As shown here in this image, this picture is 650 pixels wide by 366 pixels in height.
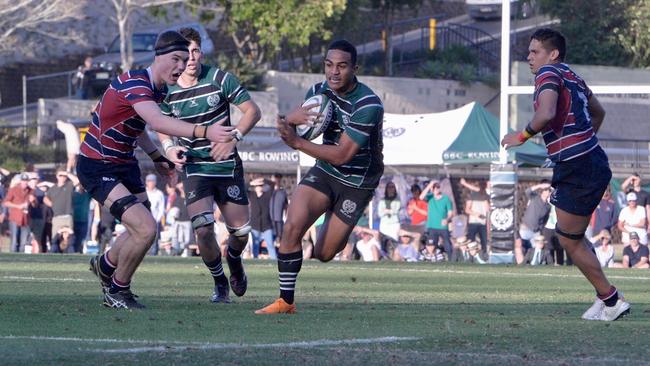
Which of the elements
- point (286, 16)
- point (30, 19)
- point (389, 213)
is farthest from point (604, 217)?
point (30, 19)

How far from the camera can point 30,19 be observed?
37062 mm

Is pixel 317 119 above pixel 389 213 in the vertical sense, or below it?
above

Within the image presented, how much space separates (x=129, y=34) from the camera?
3756cm

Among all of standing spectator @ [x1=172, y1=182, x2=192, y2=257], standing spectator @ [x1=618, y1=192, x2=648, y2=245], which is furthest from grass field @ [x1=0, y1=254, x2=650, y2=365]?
standing spectator @ [x1=172, y1=182, x2=192, y2=257]

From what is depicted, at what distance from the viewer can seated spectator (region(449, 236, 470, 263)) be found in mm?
25109

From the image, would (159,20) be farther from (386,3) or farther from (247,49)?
(386,3)

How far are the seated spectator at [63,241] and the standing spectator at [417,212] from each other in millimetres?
6688

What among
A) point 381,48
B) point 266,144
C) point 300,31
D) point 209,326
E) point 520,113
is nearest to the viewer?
point 209,326

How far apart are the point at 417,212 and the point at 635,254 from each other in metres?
4.50

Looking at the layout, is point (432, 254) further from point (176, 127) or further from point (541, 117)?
point (176, 127)

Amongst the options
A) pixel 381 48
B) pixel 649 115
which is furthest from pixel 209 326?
pixel 381 48

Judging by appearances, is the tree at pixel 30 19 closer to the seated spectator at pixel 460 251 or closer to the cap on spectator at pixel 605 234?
the seated spectator at pixel 460 251

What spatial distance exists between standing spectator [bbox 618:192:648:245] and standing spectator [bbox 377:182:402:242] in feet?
14.1

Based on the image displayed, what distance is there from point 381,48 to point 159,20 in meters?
7.91
